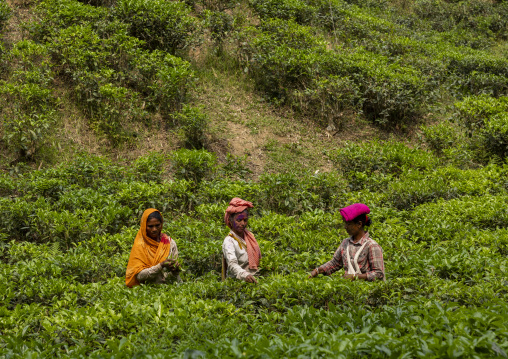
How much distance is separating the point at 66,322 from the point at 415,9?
72.6 feet

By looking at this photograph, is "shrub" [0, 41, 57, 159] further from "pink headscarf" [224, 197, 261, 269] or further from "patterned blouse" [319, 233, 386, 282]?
"patterned blouse" [319, 233, 386, 282]

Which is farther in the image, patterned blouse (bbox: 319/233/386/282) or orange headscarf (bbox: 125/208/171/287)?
orange headscarf (bbox: 125/208/171/287)

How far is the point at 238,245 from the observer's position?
4969 mm

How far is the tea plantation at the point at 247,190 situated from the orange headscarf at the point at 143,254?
0.76 ft

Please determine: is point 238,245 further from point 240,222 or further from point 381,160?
point 381,160

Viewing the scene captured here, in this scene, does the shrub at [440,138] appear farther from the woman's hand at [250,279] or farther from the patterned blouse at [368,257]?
the woman's hand at [250,279]

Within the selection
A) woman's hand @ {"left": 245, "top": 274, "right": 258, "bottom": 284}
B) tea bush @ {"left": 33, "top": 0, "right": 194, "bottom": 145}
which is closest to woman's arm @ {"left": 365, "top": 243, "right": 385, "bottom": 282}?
woman's hand @ {"left": 245, "top": 274, "right": 258, "bottom": 284}

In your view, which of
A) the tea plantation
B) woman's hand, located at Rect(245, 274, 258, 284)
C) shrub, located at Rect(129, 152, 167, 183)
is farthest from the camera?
shrub, located at Rect(129, 152, 167, 183)

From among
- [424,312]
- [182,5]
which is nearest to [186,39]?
[182,5]

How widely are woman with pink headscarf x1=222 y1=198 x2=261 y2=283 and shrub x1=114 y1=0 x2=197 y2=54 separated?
24.3ft

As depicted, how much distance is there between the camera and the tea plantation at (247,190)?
3525 mm

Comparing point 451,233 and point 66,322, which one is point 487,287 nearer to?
point 451,233

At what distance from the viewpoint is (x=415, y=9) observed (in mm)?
21750

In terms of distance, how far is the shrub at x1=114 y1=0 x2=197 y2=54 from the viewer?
35.9 feet
